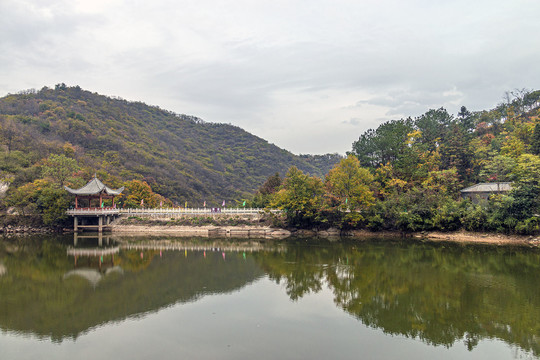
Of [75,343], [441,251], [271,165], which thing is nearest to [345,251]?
[441,251]

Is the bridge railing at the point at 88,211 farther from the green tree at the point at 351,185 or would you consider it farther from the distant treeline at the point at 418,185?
the green tree at the point at 351,185

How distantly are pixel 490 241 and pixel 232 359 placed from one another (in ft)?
97.8

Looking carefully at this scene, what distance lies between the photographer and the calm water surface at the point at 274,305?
11.3 meters

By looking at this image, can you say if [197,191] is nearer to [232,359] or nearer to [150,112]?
[150,112]

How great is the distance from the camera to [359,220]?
3922cm

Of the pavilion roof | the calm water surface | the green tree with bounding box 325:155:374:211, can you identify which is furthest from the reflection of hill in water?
the green tree with bounding box 325:155:374:211

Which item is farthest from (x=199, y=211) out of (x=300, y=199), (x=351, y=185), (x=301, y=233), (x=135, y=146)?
(x=135, y=146)

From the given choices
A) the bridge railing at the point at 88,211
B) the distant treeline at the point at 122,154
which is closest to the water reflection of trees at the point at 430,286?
the bridge railing at the point at 88,211

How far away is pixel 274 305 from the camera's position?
15734mm

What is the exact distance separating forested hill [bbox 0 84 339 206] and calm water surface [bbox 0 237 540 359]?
3250 centimetres

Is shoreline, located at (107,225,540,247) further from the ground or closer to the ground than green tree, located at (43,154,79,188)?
closer to the ground

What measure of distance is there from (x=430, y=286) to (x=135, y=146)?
254ft

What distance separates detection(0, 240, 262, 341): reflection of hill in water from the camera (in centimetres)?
1365

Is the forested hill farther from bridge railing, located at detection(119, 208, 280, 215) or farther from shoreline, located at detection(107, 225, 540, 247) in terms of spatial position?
shoreline, located at detection(107, 225, 540, 247)
